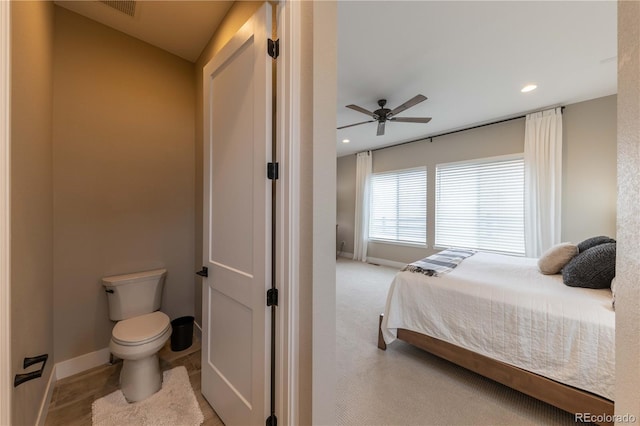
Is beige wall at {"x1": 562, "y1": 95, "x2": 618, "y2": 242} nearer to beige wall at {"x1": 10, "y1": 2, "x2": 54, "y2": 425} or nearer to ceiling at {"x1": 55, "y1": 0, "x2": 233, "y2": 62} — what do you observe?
ceiling at {"x1": 55, "y1": 0, "x2": 233, "y2": 62}

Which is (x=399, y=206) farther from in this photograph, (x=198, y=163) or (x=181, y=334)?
(x=181, y=334)

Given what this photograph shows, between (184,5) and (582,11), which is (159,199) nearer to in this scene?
(184,5)

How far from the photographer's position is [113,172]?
2004 millimetres

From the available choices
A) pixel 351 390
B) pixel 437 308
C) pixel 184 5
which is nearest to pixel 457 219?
pixel 437 308

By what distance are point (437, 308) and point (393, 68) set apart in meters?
2.40

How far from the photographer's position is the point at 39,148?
4.52ft

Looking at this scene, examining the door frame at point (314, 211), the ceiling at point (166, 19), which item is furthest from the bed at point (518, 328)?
the ceiling at point (166, 19)

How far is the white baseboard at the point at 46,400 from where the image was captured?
1.36 meters

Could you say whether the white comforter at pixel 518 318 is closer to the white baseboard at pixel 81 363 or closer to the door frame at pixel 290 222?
the door frame at pixel 290 222

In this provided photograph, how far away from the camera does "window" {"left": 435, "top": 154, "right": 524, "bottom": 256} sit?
3.87 m

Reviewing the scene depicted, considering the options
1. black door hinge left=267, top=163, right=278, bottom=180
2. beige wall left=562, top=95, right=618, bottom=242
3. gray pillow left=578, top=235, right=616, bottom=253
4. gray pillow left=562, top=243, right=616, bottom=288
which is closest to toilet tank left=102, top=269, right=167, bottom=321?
black door hinge left=267, top=163, right=278, bottom=180

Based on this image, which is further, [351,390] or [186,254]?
[186,254]

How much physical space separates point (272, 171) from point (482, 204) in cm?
439

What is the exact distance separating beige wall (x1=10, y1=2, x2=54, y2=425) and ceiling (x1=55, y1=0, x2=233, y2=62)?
30 centimetres
